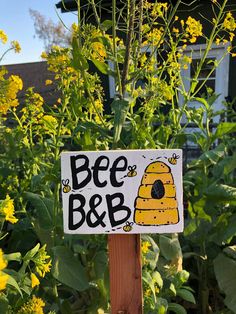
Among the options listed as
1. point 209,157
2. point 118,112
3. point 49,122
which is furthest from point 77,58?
point 209,157

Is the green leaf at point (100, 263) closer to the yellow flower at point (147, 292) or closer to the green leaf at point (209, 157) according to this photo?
the yellow flower at point (147, 292)

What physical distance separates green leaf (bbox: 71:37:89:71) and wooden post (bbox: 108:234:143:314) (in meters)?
0.64

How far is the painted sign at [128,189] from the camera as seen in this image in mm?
1379

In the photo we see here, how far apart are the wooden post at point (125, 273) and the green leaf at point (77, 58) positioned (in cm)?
64

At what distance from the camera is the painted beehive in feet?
4.54

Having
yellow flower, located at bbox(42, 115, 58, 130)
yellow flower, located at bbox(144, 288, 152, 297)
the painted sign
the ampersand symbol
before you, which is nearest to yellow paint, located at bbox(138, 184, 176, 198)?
the painted sign

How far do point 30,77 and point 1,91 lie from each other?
720 inches

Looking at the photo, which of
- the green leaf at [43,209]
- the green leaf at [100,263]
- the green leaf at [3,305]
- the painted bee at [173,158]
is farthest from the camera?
the green leaf at [43,209]

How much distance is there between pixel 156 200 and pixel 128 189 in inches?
3.5

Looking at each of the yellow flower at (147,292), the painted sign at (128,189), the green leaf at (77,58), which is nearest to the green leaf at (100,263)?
the yellow flower at (147,292)

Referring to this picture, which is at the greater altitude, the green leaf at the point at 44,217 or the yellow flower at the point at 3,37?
the yellow flower at the point at 3,37

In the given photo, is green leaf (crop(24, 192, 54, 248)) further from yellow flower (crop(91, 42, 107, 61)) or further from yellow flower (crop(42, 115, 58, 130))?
yellow flower (crop(91, 42, 107, 61))

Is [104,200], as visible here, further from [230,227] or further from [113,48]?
[230,227]

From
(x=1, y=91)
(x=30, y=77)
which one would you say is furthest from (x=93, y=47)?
(x=30, y=77)
